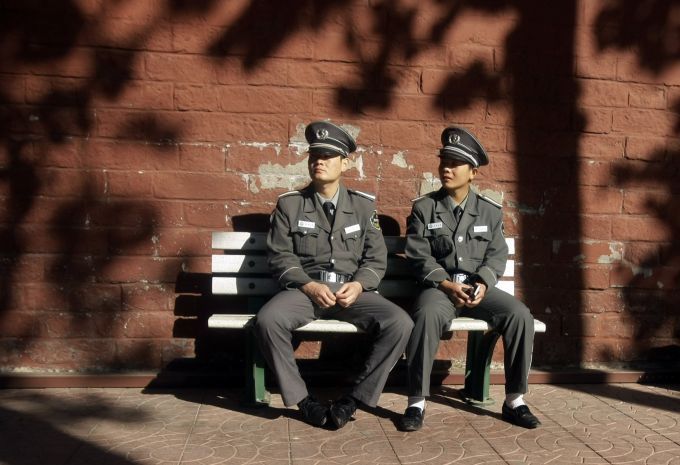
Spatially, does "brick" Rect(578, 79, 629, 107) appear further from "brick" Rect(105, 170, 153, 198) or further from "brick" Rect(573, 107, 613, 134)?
"brick" Rect(105, 170, 153, 198)

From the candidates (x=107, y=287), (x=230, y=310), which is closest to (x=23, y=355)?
(x=107, y=287)

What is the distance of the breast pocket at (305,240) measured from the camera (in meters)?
4.68

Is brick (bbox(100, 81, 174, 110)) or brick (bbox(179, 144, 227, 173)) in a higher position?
brick (bbox(100, 81, 174, 110))

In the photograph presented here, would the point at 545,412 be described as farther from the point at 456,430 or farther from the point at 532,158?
the point at 532,158

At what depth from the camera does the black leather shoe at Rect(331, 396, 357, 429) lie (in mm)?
4148

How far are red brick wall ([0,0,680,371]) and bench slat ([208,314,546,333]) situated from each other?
29.7 inches

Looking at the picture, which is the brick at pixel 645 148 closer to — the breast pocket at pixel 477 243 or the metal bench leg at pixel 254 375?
the breast pocket at pixel 477 243

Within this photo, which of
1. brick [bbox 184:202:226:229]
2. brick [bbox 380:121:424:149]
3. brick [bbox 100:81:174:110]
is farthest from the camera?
brick [bbox 380:121:424:149]

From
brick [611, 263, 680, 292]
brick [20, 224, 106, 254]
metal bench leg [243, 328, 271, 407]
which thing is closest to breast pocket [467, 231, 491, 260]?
brick [611, 263, 680, 292]

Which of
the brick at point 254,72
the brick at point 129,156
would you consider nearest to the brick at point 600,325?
the brick at point 254,72

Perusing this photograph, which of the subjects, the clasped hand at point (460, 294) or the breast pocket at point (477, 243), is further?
the breast pocket at point (477, 243)

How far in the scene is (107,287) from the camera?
5035mm

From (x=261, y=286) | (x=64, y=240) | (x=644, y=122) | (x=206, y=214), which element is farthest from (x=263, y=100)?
(x=644, y=122)

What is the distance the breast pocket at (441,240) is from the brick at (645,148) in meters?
1.59
